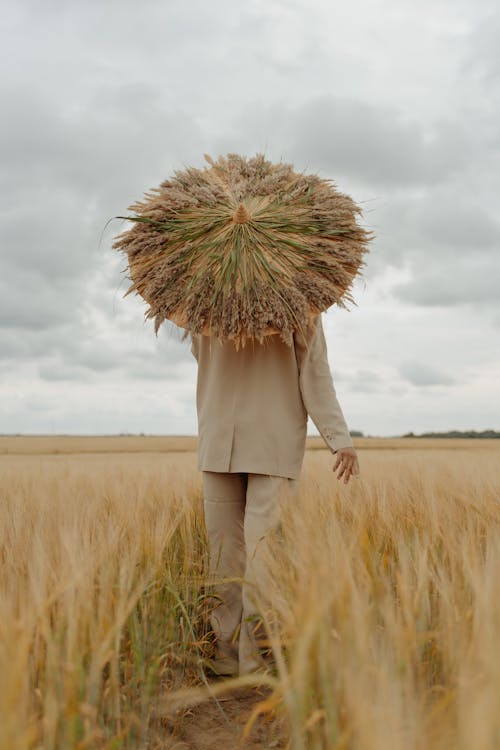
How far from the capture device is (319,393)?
2.96 m

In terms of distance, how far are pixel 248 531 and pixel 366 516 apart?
52cm

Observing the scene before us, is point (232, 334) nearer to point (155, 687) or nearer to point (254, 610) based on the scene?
point (254, 610)

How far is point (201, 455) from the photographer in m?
3.03

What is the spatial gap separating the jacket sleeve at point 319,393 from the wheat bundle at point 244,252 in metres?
0.26

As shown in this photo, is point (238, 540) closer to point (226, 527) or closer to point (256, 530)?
point (226, 527)

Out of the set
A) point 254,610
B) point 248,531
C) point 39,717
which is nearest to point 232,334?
point 248,531

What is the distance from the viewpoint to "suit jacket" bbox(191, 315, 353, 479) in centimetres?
288

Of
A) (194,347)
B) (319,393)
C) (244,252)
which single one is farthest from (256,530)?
(244,252)

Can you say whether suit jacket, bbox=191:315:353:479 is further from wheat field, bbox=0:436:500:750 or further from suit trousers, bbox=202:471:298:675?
wheat field, bbox=0:436:500:750

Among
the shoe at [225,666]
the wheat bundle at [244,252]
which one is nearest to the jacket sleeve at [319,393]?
the wheat bundle at [244,252]

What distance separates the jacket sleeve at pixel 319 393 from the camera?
2932 mm

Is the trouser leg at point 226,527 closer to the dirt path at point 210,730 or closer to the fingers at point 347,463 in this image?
the fingers at point 347,463

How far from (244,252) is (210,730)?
1.71 meters

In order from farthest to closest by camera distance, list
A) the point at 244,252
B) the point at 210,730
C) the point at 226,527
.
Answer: the point at 226,527, the point at 244,252, the point at 210,730
